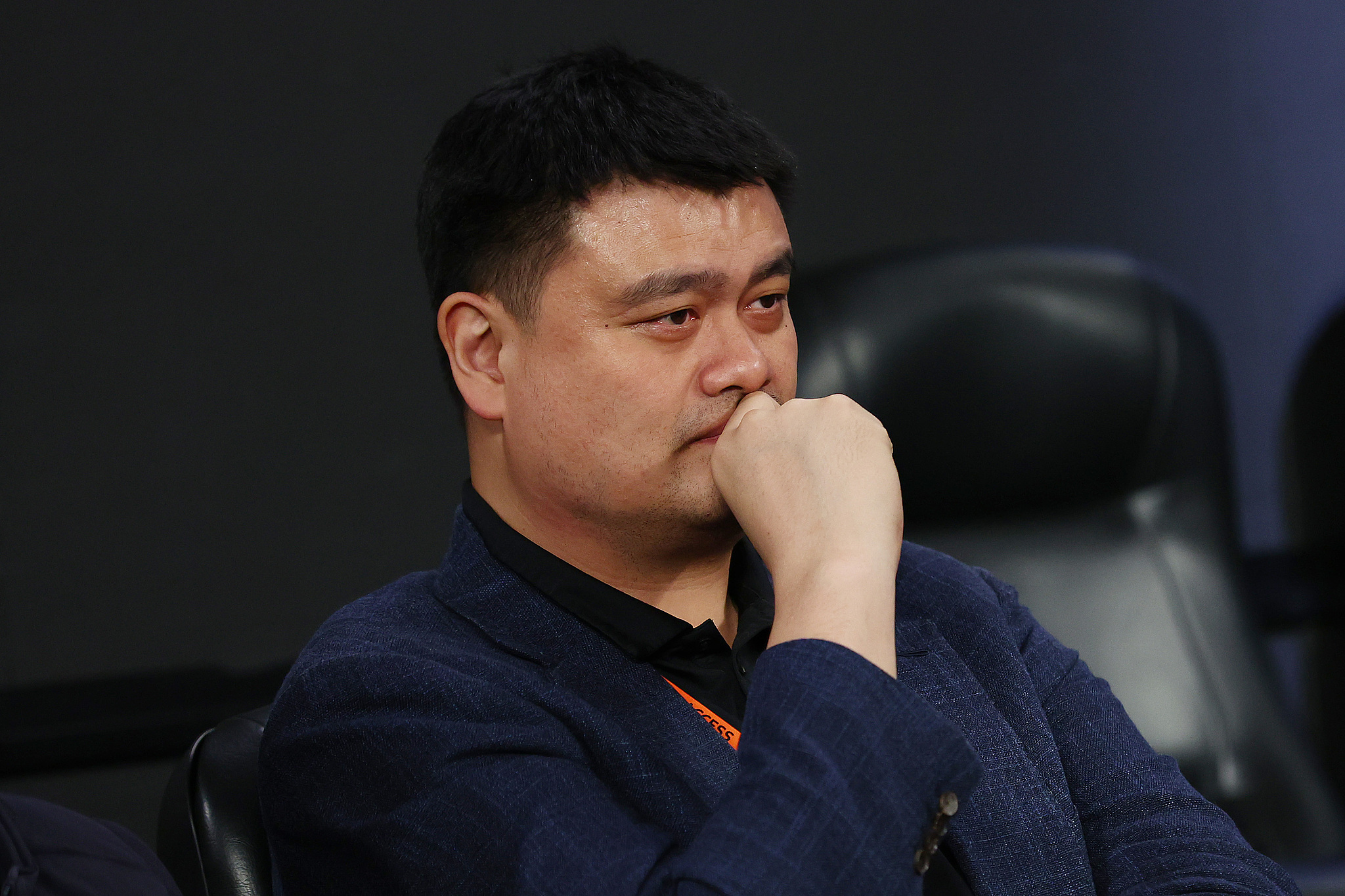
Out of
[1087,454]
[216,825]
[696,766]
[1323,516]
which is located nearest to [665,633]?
[696,766]

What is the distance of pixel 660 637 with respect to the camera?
3.41 feet

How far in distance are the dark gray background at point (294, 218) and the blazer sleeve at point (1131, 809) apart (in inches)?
44.3

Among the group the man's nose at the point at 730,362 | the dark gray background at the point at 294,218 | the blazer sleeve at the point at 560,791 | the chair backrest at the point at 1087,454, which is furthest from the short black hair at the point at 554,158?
the dark gray background at the point at 294,218

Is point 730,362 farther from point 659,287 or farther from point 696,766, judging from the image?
point 696,766

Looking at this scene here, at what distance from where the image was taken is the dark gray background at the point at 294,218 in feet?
6.13

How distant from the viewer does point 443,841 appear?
0.85m

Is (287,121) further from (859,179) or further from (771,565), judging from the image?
(771,565)

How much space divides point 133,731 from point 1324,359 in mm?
2097

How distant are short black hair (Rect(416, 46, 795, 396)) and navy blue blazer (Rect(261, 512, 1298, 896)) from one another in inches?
9.7

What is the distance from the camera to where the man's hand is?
2.81 ft

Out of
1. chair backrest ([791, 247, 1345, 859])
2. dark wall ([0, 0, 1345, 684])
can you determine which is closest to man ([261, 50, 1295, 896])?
chair backrest ([791, 247, 1345, 859])

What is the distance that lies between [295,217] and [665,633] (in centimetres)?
118

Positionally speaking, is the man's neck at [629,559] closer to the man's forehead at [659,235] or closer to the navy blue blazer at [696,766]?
the navy blue blazer at [696,766]

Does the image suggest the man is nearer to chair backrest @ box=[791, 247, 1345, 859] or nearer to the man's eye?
the man's eye
